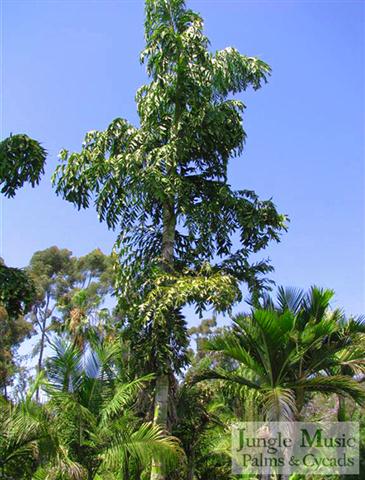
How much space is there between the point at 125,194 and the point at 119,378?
140 inches

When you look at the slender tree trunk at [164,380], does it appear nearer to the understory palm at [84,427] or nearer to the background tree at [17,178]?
the understory palm at [84,427]

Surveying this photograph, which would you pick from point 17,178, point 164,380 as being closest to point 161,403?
point 164,380

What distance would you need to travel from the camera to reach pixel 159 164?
32.7 feet

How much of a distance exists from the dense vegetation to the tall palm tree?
0.08 ft

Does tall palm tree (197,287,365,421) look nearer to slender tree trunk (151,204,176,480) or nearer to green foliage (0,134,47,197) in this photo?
slender tree trunk (151,204,176,480)

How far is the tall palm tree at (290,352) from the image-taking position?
7762 mm

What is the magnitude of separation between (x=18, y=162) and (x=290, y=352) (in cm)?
484

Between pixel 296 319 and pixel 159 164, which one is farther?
pixel 159 164

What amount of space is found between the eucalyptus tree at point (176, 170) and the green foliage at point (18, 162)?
3.23 meters

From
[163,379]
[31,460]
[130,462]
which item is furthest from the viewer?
[163,379]

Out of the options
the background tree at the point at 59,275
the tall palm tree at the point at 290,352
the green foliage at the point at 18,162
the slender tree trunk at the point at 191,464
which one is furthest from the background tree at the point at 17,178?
the background tree at the point at 59,275

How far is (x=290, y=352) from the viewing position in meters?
7.95

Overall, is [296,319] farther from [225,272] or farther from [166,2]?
[166,2]

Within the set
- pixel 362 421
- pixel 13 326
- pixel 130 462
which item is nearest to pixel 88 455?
pixel 130 462
